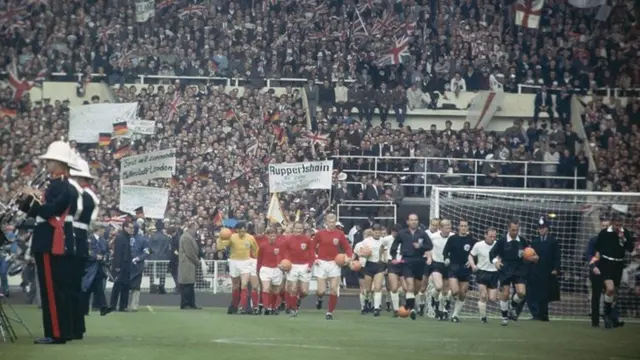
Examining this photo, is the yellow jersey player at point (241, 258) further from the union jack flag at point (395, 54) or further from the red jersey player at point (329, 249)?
the union jack flag at point (395, 54)

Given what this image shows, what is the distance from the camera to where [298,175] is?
3509cm

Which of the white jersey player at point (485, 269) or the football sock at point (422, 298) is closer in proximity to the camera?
the white jersey player at point (485, 269)

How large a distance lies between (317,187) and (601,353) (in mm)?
17615

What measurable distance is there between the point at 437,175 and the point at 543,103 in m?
5.74

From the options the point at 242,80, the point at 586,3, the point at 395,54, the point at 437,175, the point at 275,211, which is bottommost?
the point at 275,211

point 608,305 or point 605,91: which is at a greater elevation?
point 605,91

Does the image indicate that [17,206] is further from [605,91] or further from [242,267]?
[605,91]

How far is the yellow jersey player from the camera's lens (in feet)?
92.6

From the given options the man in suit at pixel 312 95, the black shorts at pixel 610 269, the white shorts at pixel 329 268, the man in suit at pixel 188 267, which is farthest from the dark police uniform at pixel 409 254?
the man in suit at pixel 312 95

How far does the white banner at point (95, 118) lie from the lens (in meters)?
38.0

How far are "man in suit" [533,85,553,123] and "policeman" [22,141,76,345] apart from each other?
2711 centimetres

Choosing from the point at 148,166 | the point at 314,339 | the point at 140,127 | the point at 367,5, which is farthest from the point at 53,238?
the point at 367,5

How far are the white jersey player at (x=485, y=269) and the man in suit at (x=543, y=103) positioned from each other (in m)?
15.7

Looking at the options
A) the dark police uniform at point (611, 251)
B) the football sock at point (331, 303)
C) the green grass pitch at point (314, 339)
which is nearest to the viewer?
the green grass pitch at point (314, 339)
